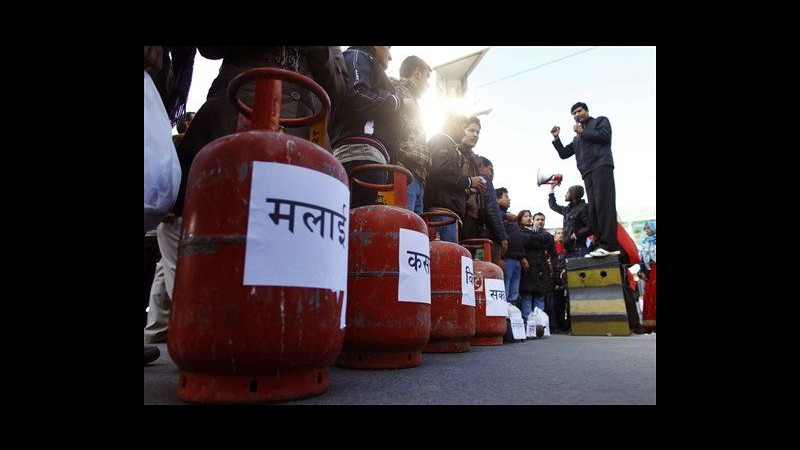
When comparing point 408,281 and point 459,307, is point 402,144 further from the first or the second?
point 408,281

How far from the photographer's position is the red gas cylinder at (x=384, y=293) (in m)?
1.66

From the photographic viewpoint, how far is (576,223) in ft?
17.1

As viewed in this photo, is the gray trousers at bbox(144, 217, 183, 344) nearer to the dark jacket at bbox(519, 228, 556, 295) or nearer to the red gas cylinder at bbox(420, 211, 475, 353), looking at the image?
the red gas cylinder at bbox(420, 211, 475, 353)

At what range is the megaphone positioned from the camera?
6281 mm

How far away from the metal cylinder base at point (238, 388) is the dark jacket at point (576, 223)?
4.61m

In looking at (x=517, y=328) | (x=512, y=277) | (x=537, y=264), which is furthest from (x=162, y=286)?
(x=537, y=264)

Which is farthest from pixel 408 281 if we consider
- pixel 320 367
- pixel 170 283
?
pixel 170 283

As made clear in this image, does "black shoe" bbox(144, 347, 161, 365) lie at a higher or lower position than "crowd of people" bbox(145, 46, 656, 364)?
lower

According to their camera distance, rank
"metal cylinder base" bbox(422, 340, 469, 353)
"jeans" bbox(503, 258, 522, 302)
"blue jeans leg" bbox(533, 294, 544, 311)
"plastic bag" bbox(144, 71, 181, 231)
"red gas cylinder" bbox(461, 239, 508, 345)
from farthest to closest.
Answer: "blue jeans leg" bbox(533, 294, 544, 311) < "jeans" bbox(503, 258, 522, 302) < "red gas cylinder" bbox(461, 239, 508, 345) < "metal cylinder base" bbox(422, 340, 469, 353) < "plastic bag" bbox(144, 71, 181, 231)

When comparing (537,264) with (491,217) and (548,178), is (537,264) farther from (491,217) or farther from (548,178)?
(548,178)

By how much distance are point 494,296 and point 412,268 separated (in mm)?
1469

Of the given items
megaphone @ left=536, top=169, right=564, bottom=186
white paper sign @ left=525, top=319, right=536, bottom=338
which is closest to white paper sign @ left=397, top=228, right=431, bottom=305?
white paper sign @ left=525, top=319, right=536, bottom=338

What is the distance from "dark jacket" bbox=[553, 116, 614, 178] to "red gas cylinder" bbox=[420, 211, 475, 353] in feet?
8.74

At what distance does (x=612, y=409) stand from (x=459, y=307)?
4.78ft
